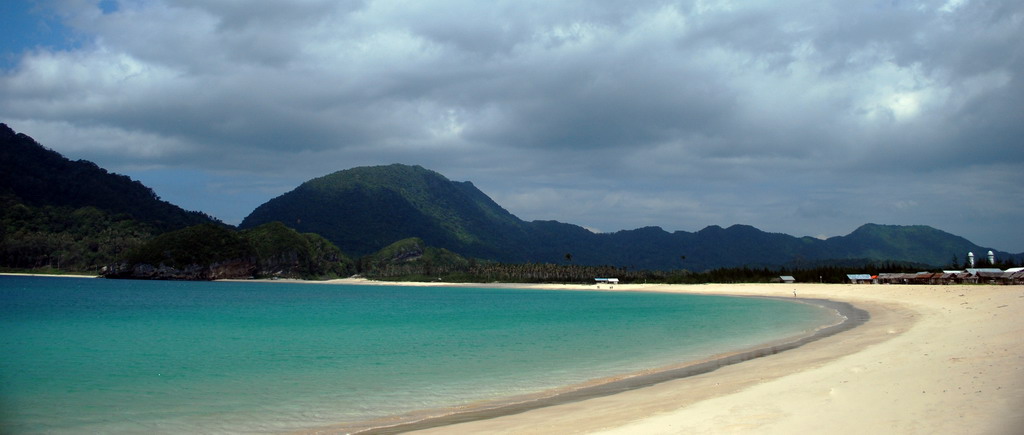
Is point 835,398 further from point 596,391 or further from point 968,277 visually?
point 968,277

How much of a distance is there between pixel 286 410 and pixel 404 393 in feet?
7.99

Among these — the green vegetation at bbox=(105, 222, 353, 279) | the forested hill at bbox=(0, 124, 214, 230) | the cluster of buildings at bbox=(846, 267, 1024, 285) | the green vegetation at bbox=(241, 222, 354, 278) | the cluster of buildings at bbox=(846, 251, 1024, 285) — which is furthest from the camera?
the green vegetation at bbox=(241, 222, 354, 278)

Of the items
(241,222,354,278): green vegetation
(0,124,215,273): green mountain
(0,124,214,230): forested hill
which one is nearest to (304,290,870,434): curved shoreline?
(0,124,215,273): green mountain

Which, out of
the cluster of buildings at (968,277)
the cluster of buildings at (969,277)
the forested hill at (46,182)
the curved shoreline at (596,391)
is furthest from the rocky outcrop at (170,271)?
the curved shoreline at (596,391)

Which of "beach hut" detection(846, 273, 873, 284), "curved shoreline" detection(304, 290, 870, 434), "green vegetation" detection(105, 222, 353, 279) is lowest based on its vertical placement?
"curved shoreline" detection(304, 290, 870, 434)

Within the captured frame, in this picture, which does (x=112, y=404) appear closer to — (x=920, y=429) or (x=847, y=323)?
(x=920, y=429)

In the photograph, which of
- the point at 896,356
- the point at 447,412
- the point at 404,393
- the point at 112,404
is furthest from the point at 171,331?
the point at 896,356

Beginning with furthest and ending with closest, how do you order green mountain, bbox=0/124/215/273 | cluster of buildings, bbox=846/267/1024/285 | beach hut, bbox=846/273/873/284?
green mountain, bbox=0/124/215/273 < beach hut, bbox=846/273/873/284 < cluster of buildings, bbox=846/267/1024/285

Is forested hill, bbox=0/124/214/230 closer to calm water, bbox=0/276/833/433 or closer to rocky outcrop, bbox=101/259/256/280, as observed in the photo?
rocky outcrop, bbox=101/259/256/280

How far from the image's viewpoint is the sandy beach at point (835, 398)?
702 cm

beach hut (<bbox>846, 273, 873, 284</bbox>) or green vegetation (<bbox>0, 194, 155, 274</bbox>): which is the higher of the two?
green vegetation (<bbox>0, 194, 155, 274</bbox>)

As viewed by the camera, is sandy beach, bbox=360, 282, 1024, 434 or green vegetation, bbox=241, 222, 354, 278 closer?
sandy beach, bbox=360, 282, 1024, 434

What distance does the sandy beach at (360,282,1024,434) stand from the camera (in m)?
A: 7.02

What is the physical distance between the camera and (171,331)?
29594 millimetres
